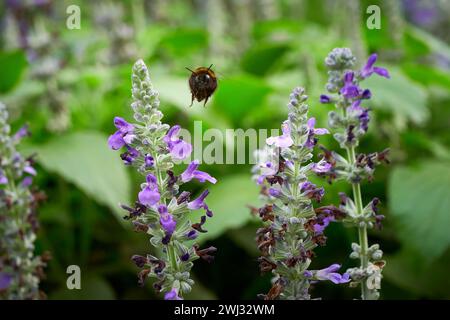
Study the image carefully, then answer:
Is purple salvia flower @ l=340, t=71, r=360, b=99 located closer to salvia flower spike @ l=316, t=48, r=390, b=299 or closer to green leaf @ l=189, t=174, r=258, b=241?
salvia flower spike @ l=316, t=48, r=390, b=299

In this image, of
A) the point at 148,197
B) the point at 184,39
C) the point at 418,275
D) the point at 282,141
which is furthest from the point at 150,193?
the point at 184,39

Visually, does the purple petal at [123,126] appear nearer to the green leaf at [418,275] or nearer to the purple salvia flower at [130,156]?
the purple salvia flower at [130,156]

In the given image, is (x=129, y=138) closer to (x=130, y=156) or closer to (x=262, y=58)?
(x=130, y=156)

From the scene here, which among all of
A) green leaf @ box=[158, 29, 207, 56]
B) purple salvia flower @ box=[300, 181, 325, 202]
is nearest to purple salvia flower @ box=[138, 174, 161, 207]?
purple salvia flower @ box=[300, 181, 325, 202]

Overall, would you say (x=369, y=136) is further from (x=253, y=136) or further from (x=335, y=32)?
(x=335, y=32)

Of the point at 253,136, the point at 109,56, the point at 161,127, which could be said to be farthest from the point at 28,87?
the point at 161,127
